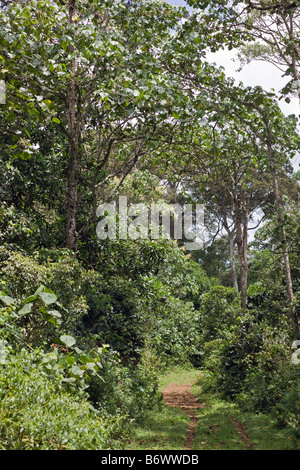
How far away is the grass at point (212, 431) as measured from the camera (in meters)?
7.48

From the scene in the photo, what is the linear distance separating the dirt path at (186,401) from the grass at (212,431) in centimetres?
11

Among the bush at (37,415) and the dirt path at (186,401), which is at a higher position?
the bush at (37,415)

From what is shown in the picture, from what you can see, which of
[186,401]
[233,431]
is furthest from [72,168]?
[186,401]

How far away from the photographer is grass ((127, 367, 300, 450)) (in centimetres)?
748

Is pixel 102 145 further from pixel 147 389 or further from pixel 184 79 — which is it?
pixel 147 389

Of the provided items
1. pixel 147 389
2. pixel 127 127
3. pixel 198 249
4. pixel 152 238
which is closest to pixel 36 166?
pixel 127 127

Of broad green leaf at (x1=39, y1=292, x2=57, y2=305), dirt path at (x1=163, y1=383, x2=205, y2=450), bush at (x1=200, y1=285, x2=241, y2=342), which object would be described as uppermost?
broad green leaf at (x1=39, y1=292, x2=57, y2=305)

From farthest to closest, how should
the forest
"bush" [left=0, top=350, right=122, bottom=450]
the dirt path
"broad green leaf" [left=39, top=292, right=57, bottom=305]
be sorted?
the dirt path, the forest, "broad green leaf" [left=39, top=292, right=57, bottom=305], "bush" [left=0, top=350, right=122, bottom=450]

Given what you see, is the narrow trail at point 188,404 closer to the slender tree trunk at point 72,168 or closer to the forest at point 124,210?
the forest at point 124,210

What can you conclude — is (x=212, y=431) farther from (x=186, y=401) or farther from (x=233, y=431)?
(x=186, y=401)

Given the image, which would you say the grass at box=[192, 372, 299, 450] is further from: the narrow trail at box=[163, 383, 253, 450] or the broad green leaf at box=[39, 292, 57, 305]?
the broad green leaf at box=[39, 292, 57, 305]

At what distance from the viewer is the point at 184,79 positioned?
970cm

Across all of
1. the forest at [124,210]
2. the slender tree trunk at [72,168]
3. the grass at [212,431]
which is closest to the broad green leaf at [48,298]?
the forest at [124,210]

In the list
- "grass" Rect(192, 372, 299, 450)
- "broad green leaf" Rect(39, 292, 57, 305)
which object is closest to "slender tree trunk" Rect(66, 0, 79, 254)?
"broad green leaf" Rect(39, 292, 57, 305)
